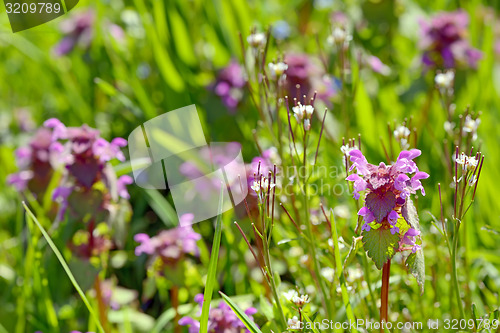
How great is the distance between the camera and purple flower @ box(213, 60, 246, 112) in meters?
2.10

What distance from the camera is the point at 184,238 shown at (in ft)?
4.56

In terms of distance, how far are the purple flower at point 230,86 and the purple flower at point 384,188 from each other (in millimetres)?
1235

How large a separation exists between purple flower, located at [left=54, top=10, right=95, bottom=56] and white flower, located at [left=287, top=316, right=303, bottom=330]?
1.71 m

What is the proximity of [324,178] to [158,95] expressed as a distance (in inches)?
41.3

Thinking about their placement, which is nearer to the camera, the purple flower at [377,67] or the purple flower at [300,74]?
the purple flower at [300,74]

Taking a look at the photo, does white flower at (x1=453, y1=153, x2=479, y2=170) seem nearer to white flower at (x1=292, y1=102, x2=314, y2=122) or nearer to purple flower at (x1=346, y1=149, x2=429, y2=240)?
purple flower at (x1=346, y1=149, x2=429, y2=240)

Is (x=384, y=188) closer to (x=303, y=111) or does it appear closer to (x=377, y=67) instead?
(x=303, y=111)

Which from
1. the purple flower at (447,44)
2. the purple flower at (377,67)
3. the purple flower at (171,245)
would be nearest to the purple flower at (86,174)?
the purple flower at (171,245)

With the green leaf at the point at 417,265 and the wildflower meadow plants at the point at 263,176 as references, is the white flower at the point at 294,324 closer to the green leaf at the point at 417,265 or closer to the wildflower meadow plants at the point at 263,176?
the wildflower meadow plants at the point at 263,176

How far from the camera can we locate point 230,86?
2.12 meters

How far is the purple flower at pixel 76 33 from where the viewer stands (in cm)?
236

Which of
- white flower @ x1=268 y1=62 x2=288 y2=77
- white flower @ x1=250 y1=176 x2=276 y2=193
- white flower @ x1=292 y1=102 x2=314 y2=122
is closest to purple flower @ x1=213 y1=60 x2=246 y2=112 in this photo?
white flower @ x1=268 y1=62 x2=288 y2=77

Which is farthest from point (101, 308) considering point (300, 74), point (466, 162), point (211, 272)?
point (300, 74)

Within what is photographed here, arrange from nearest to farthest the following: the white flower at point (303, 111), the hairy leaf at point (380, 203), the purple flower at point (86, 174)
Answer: the hairy leaf at point (380, 203) → the white flower at point (303, 111) → the purple flower at point (86, 174)
